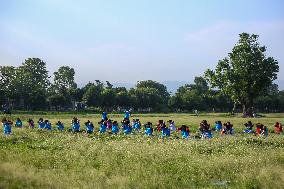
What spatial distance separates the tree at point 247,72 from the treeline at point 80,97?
2916 centimetres

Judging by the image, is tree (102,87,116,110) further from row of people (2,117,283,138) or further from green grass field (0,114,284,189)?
green grass field (0,114,284,189)

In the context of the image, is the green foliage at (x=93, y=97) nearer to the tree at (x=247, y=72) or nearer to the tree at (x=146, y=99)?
the tree at (x=146, y=99)

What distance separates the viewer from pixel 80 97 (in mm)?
149500

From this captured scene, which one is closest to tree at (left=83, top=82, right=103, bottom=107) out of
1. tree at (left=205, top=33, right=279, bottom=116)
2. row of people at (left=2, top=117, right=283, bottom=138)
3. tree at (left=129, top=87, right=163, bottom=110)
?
tree at (left=129, top=87, right=163, bottom=110)

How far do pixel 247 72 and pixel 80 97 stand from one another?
241 feet

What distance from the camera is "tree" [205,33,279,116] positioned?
9081cm

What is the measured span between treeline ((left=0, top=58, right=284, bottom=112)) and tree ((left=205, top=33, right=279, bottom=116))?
29.2 metres

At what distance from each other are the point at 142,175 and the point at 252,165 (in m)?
5.89

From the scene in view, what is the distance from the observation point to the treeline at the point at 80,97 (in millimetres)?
123750

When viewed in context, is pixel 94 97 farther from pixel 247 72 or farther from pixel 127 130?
pixel 127 130

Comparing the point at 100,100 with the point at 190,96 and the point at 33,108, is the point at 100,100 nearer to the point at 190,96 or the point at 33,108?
the point at 33,108

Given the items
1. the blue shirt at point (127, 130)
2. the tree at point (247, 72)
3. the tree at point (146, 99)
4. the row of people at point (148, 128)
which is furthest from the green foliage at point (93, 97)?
the blue shirt at point (127, 130)

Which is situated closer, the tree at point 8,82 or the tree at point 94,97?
the tree at point 8,82

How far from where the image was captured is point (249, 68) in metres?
91.3
